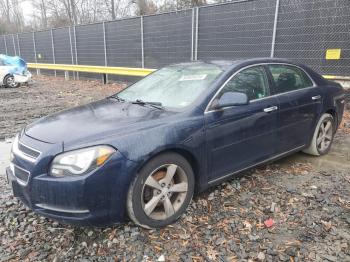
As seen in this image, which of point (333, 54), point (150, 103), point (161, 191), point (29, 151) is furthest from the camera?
point (333, 54)

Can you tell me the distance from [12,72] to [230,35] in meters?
9.79

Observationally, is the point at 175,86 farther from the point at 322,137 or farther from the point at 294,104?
the point at 322,137

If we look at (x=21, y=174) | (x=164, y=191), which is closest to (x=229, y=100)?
(x=164, y=191)

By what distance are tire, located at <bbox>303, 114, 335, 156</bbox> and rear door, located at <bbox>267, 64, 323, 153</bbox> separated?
0.61 feet

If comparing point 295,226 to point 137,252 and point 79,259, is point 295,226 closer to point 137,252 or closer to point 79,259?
A: point 137,252

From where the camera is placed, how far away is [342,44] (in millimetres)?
7750

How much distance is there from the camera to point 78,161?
267 centimetres

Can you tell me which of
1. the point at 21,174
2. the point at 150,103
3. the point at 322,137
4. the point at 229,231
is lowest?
the point at 229,231

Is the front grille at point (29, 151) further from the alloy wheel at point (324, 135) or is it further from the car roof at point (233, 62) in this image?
the alloy wheel at point (324, 135)

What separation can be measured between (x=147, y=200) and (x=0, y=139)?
460cm

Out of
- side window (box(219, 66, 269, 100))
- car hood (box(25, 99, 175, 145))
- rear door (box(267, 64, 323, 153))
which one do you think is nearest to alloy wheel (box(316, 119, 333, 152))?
rear door (box(267, 64, 323, 153))

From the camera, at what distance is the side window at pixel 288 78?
4176 millimetres

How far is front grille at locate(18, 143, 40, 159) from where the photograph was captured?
2792 millimetres

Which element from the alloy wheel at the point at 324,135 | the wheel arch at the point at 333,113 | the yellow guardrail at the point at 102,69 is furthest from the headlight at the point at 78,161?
the yellow guardrail at the point at 102,69
